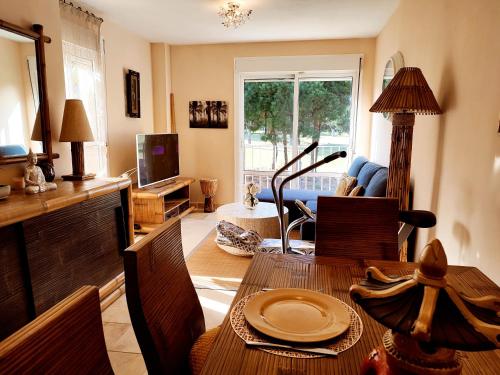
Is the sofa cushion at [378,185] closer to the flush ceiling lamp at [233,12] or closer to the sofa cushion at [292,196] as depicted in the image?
the sofa cushion at [292,196]

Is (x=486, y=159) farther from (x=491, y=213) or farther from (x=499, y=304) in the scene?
(x=499, y=304)

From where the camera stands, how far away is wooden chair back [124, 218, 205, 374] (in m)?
0.93

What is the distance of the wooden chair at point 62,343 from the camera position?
52 cm

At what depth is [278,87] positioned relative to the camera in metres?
4.95

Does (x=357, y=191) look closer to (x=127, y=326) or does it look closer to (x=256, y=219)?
(x=256, y=219)

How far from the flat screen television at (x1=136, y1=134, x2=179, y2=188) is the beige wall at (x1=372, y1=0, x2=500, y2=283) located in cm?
288

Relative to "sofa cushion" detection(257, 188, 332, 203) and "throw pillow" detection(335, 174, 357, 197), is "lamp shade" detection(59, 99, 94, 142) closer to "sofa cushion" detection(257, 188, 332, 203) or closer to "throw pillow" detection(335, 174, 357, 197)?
"sofa cushion" detection(257, 188, 332, 203)

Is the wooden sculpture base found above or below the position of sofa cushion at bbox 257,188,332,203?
above

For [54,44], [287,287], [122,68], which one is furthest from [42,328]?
[122,68]

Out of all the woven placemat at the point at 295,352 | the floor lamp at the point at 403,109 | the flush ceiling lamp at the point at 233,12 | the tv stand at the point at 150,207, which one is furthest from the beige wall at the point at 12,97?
the floor lamp at the point at 403,109

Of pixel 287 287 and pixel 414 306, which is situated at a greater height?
pixel 414 306

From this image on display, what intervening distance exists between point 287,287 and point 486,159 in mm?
1097

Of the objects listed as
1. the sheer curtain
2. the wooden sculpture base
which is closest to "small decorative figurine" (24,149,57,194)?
the sheer curtain

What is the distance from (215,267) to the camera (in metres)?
3.07
